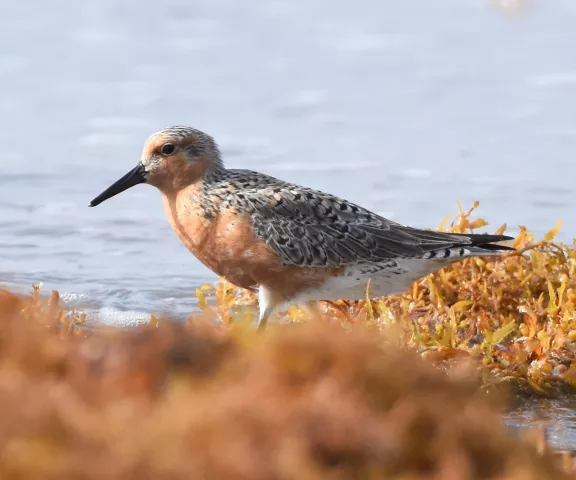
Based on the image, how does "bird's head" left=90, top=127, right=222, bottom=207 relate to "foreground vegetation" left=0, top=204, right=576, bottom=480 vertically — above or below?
above

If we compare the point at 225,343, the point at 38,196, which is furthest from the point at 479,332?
the point at 38,196

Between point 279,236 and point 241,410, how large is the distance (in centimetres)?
472

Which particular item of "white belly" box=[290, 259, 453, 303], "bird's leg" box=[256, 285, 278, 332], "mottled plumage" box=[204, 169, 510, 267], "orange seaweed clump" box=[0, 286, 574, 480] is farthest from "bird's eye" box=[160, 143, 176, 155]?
"orange seaweed clump" box=[0, 286, 574, 480]

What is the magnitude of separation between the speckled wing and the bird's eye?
583 millimetres

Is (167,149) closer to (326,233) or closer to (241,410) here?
(326,233)

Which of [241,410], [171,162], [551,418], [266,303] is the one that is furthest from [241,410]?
[171,162]

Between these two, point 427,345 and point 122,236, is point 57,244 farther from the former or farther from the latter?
point 427,345

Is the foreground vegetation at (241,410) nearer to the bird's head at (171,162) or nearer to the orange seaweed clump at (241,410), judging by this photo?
the orange seaweed clump at (241,410)

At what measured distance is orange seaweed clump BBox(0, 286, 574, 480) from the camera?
92.9 inches

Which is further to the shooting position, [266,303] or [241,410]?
[266,303]

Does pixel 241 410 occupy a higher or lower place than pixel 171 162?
lower

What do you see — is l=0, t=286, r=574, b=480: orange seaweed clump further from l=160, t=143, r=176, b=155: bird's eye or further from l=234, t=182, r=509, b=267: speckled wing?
l=160, t=143, r=176, b=155: bird's eye

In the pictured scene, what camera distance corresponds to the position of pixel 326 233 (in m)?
7.51

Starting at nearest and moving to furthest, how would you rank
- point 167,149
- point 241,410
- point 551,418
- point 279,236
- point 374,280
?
point 241,410, point 551,418, point 279,236, point 374,280, point 167,149
